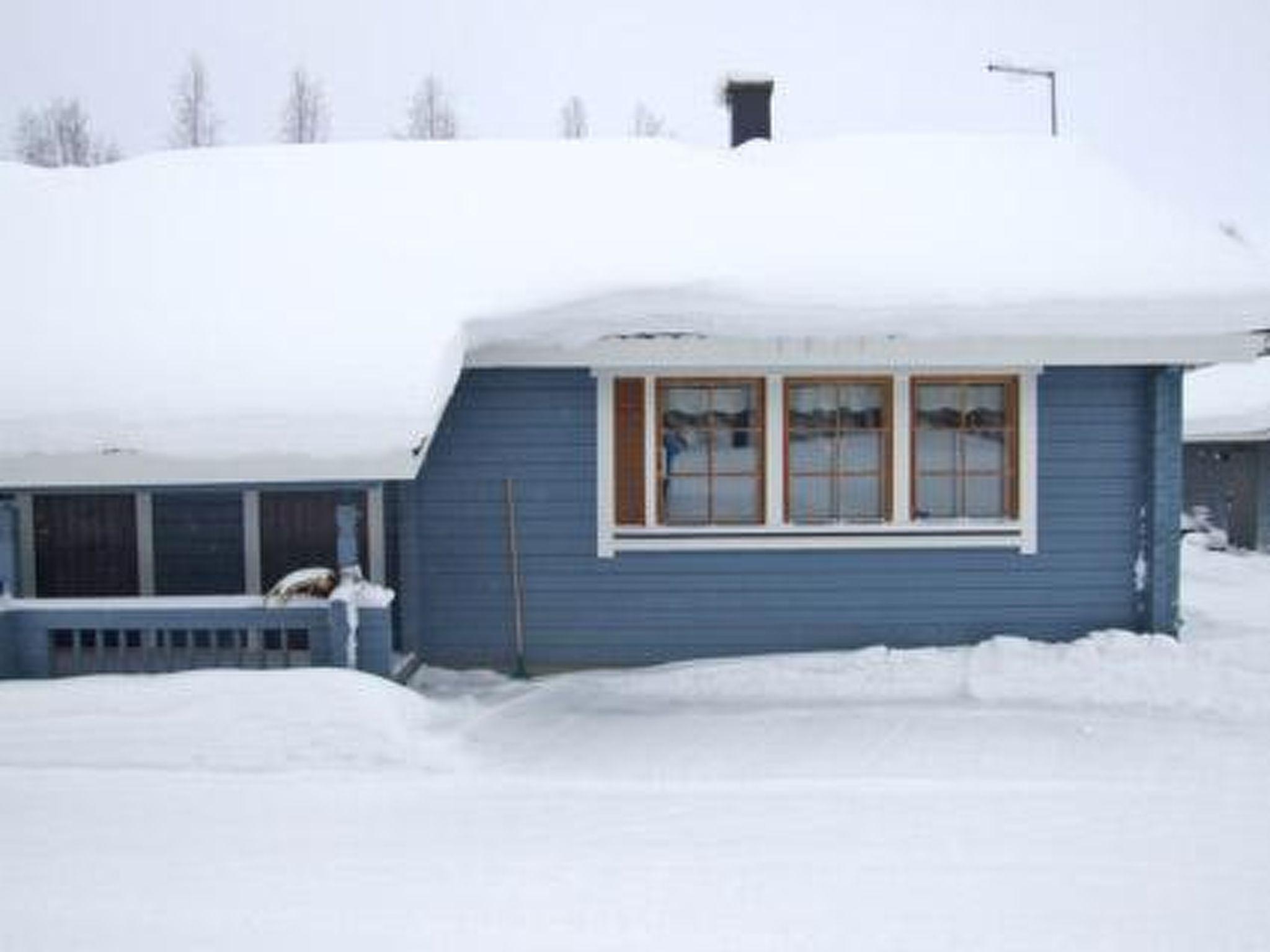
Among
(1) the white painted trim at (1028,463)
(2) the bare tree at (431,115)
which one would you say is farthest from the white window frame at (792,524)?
(2) the bare tree at (431,115)

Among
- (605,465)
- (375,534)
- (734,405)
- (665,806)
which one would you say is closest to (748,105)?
(734,405)

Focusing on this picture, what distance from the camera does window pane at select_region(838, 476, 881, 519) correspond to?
409 inches

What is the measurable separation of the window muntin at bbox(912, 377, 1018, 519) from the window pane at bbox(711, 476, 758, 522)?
139 centimetres

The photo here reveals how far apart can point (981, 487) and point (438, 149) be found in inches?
276

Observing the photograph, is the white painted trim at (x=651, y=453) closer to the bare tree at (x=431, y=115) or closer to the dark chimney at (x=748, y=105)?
the dark chimney at (x=748, y=105)

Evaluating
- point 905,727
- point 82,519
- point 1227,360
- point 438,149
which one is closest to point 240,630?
point 82,519

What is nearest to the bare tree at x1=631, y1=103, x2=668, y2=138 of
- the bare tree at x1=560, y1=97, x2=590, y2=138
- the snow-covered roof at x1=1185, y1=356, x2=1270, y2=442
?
the bare tree at x1=560, y1=97, x2=590, y2=138

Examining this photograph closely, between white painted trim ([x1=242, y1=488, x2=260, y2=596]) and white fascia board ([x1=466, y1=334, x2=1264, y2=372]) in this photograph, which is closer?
white fascia board ([x1=466, y1=334, x2=1264, y2=372])

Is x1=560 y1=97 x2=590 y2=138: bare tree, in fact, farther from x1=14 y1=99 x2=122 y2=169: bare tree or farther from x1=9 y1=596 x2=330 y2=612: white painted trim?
x1=9 y1=596 x2=330 y2=612: white painted trim

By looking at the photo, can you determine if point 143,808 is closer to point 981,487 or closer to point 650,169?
point 981,487

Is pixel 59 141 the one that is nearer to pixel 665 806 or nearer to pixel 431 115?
pixel 431 115

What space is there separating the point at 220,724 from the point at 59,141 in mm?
43917

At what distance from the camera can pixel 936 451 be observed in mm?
10391

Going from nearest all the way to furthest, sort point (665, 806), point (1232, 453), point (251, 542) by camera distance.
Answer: point (665, 806) → point (251, 542) → point (1232, 453)
